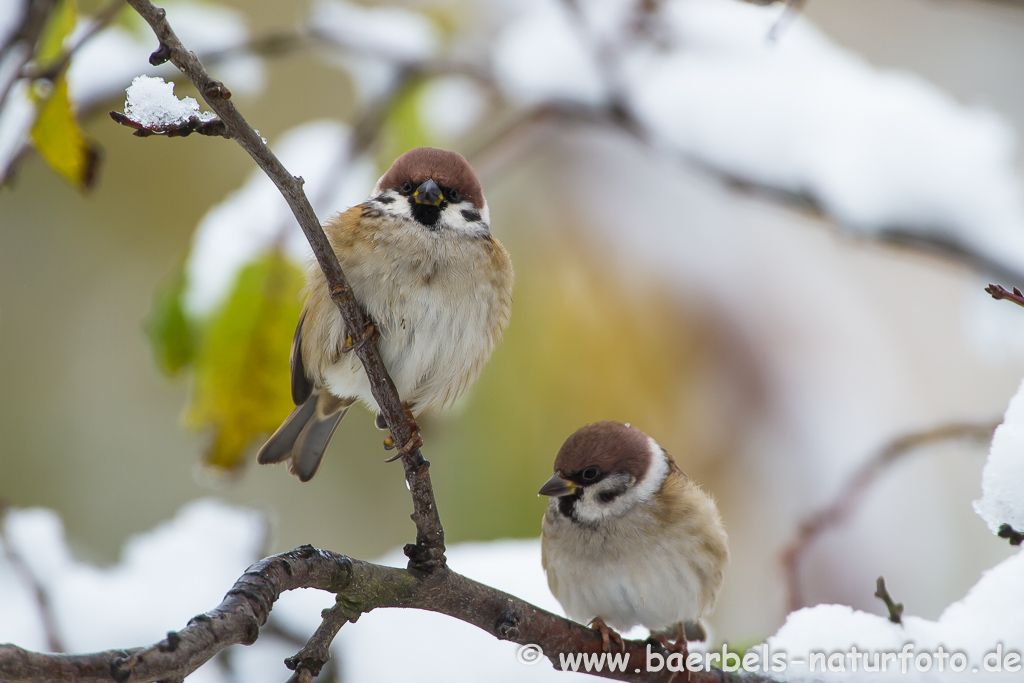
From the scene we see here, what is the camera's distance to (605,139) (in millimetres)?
5641

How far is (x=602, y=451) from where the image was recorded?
8.70 feet

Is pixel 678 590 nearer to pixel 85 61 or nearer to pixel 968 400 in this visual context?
pixel 85 61

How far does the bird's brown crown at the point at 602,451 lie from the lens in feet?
8.66

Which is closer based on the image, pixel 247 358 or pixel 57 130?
pixel 57 130

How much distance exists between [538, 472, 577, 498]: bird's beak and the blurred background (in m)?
0.62

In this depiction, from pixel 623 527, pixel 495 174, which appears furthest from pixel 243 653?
pixel 495 174

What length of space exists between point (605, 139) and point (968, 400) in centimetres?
271

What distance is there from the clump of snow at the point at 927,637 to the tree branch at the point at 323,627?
0.16 m

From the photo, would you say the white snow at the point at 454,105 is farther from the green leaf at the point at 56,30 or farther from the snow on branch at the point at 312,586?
the snow on branch at the point at 312,586

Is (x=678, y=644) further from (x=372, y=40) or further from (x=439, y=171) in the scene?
(x=372, y=40)

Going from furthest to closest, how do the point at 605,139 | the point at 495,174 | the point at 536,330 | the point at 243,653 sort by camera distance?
the point at 605,139 → the point at 536,330 → the point at 495,174 → the point at 243,653

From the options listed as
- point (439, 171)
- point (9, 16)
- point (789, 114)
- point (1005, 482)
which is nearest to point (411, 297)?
point (439, 171)

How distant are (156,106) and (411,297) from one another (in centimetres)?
111

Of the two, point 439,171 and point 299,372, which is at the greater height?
point 439,171
